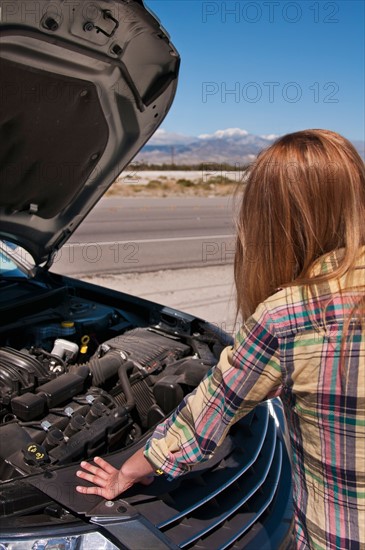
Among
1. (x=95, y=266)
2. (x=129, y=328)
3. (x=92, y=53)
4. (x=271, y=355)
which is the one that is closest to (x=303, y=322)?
(x=271, y=355)

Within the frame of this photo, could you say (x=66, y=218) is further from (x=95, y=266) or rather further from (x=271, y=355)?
(x=95, y=266)

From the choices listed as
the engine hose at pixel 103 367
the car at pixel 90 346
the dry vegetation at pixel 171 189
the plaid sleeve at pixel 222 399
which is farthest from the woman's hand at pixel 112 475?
the dry vegetation at pixel 171 189

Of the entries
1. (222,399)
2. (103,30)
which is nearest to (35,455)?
(222,399)

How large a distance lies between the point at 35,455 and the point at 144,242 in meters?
10.0

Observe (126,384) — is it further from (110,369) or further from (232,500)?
(232,500)

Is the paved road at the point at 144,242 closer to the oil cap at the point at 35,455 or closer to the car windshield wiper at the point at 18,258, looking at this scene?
the car windshield wiper at the point at 18,258

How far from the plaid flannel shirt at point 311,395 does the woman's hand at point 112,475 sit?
0.99 ft

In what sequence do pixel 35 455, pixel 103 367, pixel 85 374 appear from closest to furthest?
pixel 35 455, pixel 85 374, pixel 103 367

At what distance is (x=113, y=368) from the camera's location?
9.53ft

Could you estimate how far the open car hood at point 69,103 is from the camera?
7.89ft

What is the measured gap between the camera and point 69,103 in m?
2.89

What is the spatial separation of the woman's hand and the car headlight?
7.2 inches

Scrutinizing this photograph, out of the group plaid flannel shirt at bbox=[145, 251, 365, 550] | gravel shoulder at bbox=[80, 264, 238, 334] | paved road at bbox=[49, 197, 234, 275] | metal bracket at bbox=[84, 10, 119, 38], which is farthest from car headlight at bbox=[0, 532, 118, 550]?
Result: paved road at bbox=[49, 197, 234, 275]

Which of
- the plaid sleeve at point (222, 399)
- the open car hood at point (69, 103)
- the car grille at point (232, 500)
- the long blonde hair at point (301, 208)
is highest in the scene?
the open car hood at point (69, 103)
